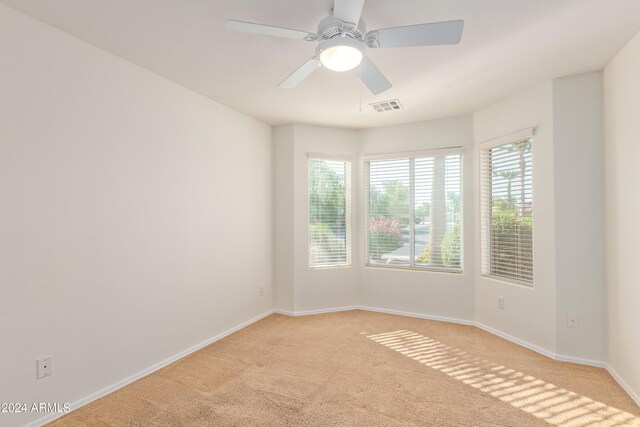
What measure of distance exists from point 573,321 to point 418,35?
9.10 ft

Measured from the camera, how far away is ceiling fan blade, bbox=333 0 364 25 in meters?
1.65

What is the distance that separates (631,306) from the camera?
246 centimetres

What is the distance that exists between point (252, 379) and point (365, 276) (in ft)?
7.72

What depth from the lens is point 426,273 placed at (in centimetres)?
430

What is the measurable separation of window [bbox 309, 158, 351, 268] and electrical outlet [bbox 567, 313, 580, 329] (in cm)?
248

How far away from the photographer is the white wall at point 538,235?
309 centimetres

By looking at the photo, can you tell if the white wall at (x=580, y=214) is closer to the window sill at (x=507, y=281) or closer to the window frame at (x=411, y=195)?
the window sill at (x=507, y=281)

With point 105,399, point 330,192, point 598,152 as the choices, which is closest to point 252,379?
point 105,399

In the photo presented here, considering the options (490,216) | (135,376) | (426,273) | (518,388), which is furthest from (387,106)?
(135,376)

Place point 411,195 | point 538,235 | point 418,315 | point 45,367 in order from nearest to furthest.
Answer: point 45,367 < point 538,235 < point 418,315 < point 411,195

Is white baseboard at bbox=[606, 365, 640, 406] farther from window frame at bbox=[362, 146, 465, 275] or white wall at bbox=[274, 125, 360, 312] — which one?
white wall at bbox=[274, 125, 360, 312]

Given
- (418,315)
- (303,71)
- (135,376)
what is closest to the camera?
(303,71)

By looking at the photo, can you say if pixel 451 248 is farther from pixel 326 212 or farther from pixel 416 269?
pixel 326 212

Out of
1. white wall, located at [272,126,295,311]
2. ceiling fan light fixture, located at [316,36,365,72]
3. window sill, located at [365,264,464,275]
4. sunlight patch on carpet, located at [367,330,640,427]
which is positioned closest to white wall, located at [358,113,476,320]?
window sill, located at [365,264,464,275]
